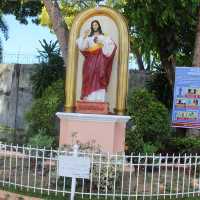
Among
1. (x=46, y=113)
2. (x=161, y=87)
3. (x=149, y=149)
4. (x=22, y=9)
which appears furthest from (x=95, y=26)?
(x=22, y=9)

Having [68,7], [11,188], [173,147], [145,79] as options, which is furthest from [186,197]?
[68,7]

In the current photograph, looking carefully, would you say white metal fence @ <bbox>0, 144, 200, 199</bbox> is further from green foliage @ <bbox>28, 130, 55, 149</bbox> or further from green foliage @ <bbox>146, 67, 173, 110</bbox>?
green foliage @ <bbox>146, 67, 173, 110</bbox>

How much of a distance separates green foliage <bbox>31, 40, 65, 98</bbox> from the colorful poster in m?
3.28

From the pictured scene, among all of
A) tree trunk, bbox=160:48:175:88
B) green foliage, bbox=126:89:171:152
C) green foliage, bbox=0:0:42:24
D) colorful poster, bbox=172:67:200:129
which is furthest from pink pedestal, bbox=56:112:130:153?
green foliage, bbox=0:0:42:24

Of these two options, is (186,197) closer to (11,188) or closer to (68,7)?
(11,188)

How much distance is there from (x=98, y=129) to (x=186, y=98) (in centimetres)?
257

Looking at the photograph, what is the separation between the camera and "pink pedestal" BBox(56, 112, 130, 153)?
9.95 m

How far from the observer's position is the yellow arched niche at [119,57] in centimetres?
1052

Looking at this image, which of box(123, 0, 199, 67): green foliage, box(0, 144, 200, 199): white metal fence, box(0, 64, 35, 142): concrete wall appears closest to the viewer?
box(0, 144, 200, 199): white metal fence

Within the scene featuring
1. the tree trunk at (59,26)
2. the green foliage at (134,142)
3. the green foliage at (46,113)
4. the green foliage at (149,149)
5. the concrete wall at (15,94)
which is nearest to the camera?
the green foliage at (149,149)

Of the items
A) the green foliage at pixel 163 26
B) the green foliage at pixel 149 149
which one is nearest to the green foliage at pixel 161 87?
the green foliage at pixel 163 26

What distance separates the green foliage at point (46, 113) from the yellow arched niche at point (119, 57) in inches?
60.7

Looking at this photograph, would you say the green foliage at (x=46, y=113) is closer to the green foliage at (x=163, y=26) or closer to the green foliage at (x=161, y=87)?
the green foliage at (x=163, y=26)

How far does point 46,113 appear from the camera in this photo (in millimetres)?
12281
